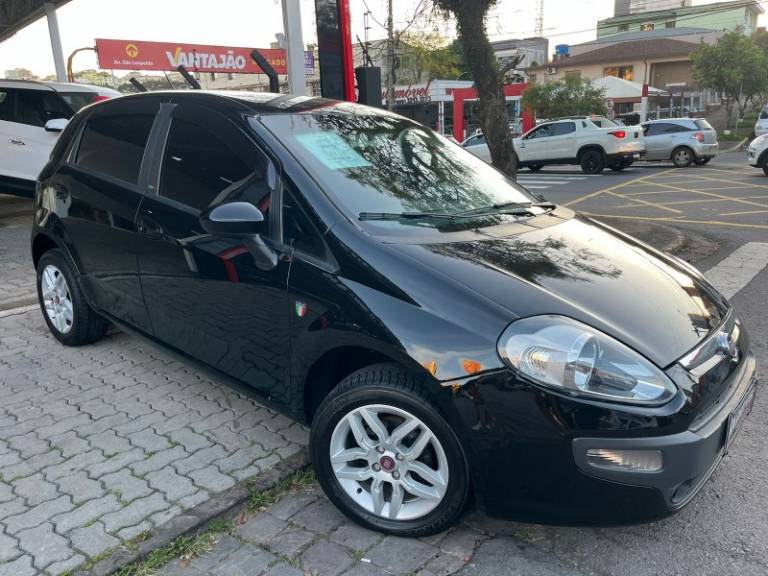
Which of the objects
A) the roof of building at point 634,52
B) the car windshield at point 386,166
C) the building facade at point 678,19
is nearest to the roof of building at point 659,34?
the building facade at point 678,19

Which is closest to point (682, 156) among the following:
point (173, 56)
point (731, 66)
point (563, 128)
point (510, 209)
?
point (563, 128)

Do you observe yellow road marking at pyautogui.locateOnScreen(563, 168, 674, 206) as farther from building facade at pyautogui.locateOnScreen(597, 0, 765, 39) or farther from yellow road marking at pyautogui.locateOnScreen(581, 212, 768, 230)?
building facade at pyautogui.locateOnScreen(597, 0, 765, 39)

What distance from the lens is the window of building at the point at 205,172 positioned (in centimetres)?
285

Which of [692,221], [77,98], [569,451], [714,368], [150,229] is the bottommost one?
[692,221]

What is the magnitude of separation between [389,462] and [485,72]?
708 centimetres

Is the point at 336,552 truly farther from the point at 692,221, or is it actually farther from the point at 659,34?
the point at 659,34

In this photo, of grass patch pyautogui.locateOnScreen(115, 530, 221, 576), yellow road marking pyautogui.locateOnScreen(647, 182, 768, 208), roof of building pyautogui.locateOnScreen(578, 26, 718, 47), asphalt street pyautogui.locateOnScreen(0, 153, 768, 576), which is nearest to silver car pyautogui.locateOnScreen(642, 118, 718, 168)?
yellow road marking pyautogui.locateOnScreen(647, 182, 768, 208)

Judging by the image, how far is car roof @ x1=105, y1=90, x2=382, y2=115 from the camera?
3.17 meters

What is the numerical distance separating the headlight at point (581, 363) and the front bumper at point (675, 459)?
0.14 meters

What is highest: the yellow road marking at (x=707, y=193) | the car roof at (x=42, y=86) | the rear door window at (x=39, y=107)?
the car roof at (x=42, y=86)

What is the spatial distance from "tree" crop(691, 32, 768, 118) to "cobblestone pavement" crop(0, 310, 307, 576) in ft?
124

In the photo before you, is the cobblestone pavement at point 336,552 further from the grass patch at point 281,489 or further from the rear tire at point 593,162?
the rear tire at point 593,162

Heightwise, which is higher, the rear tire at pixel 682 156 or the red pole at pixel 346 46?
the red pole at pixel 346 46

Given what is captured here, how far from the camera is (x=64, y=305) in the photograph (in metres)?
4.40
